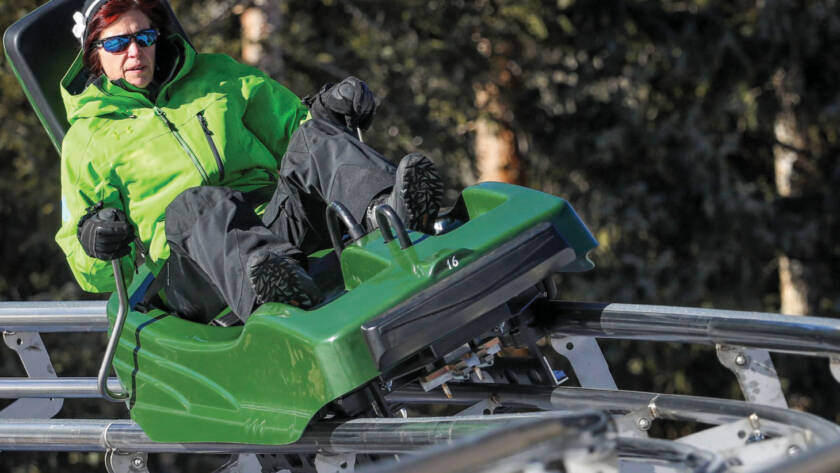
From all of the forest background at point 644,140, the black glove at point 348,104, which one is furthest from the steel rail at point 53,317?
the forest background at point 644,140

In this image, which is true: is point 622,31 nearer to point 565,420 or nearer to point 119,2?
point 119,2

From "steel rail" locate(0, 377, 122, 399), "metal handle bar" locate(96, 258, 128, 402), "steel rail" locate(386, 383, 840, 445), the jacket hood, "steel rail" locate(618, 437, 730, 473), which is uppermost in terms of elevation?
the jacket hood

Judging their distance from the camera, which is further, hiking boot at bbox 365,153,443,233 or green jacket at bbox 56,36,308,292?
green jacket at bbox 56,36,308,292

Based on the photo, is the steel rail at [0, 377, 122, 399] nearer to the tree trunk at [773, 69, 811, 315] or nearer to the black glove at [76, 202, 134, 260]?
the black glove at [76, 202, 134, 260]

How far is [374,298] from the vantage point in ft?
10.1

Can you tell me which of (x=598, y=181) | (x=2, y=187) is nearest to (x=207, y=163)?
(x=2, y=187)

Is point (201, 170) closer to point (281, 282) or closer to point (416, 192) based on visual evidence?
point (281, 282)

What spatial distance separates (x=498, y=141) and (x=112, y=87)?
22.6 ft

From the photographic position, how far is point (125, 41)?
394 cm

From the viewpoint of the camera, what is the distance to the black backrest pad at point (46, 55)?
426 centimetres

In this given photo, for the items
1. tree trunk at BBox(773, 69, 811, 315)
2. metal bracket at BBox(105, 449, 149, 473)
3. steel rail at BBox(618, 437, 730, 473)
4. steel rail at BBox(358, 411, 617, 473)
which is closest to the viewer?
steel rail at BBox(358, 411, 617, 473)

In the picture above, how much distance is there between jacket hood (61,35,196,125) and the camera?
391 centimetres

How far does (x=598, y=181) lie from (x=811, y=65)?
216cm

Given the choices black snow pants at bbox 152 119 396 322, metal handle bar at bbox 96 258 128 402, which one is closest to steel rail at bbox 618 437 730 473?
black snow pants at bbox 152 119 396 322
